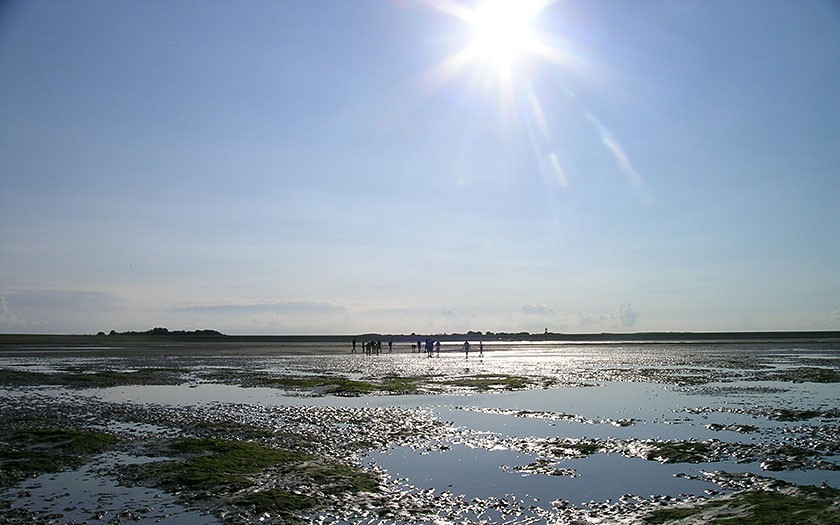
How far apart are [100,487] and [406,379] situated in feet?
101

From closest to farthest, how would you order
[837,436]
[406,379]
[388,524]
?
[388,524] → [837,436] → [406,379]

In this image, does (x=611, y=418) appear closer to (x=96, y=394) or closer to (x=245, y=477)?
(x=245, y=477)

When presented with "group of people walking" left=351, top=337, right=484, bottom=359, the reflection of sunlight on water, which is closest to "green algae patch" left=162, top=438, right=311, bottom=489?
the reflection of sunlight on water

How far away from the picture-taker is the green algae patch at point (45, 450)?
687 inches

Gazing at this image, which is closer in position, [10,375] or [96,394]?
[96,394]

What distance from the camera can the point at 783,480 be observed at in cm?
1588

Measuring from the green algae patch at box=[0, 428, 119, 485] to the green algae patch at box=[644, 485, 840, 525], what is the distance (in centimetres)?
1620

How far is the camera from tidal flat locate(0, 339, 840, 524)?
45.0 ft

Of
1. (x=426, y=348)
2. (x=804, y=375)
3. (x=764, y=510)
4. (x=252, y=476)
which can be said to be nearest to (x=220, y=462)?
(x=252, y=476)

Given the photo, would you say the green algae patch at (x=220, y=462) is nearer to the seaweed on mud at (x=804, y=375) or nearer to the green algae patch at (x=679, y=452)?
the green algae patch at (x=679, y=452)

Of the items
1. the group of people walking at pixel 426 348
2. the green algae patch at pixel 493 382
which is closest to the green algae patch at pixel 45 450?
the green algae patch at pixel 493 382

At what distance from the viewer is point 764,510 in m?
13.1

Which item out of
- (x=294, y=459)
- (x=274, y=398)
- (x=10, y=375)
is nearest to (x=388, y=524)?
(x=294, y=459)

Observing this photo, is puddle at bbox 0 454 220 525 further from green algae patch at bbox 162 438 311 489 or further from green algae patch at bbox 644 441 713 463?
green algae patch at bbox 644 441 713 463
